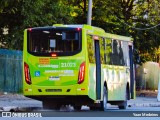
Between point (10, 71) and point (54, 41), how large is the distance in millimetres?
13910

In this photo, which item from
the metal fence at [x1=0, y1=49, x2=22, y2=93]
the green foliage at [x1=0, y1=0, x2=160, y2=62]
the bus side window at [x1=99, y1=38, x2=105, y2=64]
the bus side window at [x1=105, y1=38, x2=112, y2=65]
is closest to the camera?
the bus side window at [x1=99, y1=38, x2=105, y2=64]

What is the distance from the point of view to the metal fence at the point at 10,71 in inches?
1415

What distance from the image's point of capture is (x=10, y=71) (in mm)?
36812

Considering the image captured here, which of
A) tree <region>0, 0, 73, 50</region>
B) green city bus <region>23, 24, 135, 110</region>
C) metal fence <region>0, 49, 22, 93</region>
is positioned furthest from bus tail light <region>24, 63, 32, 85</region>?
metal fence <region>0, 49, 22, 93</region>

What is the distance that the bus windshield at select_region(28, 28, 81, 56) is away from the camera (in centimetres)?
2312

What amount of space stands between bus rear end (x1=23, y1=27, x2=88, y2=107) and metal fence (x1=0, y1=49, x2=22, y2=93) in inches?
484

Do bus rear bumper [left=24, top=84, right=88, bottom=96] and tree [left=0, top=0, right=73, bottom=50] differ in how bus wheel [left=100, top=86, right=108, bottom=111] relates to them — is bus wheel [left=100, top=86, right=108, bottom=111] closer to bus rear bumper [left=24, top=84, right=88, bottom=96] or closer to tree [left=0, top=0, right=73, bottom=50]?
bus rear bumper [left=24, top=84, right=88, bottom=96]

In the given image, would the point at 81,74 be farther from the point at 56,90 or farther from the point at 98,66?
the point at 98,66

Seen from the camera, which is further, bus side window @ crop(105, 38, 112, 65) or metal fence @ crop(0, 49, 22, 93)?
metal fence @ crop(0, 49, 22, 93)

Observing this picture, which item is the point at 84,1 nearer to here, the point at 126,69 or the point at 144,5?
the point at 144,5

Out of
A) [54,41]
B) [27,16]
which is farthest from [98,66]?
[27,16]

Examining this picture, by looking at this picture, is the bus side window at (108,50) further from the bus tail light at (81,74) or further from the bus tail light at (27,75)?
the bus tail light at (27,75)

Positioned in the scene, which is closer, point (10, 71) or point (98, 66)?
point (98, 66)

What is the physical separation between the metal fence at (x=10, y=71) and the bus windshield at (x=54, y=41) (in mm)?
12178
